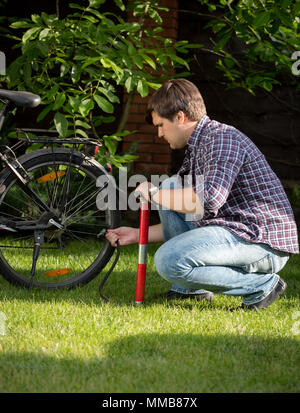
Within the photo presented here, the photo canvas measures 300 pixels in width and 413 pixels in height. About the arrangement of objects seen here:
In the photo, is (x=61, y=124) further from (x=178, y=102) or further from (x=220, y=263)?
(x=220, y=263)

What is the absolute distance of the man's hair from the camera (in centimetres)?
304

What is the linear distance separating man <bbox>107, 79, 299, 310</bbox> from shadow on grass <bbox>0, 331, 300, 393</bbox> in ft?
1.55

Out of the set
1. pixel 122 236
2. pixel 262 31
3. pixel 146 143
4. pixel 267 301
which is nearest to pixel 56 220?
pixel 122 236

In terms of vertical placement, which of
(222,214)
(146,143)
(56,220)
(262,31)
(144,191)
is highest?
(262,31)

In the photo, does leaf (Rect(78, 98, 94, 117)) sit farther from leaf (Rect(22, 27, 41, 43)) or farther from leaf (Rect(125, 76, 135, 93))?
leaf (Rect(22, 27, 41, 43))

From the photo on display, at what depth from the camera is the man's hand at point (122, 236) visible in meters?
3.35

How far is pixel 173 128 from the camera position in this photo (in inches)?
122

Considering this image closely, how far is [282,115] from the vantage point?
19.4ft

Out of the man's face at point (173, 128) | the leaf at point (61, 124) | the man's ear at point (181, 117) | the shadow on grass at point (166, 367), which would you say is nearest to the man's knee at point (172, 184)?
the man's face at point (173, 128)

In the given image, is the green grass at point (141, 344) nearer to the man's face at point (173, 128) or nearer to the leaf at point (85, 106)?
the man's face at point (173, 128)

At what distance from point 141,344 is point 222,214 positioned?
0.89 meters

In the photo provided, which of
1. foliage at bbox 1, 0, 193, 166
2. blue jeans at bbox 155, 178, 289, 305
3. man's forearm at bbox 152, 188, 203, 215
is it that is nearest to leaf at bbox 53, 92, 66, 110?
foliage at bbox 1, 0, 193, 166

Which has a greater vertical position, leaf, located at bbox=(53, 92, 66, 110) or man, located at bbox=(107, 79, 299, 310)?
leaf, located at bbox=(53, 92, 66, 110)

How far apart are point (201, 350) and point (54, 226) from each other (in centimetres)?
122
